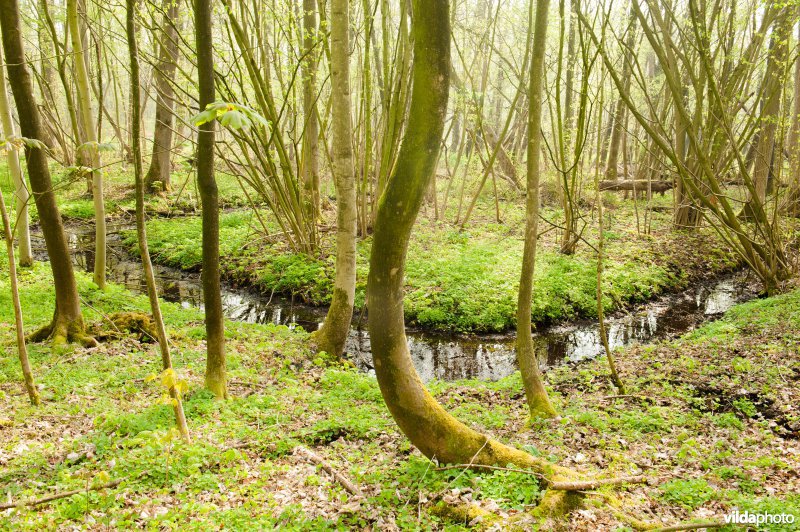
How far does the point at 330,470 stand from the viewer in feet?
13.1

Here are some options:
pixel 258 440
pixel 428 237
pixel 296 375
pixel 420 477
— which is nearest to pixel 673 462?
pixel 420 477

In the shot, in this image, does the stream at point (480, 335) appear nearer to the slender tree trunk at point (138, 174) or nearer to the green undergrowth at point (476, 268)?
the green undergrowth at point (476, 268)

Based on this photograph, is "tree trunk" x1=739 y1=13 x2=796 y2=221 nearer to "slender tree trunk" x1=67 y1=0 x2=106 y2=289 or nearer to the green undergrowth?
the green undergrowth

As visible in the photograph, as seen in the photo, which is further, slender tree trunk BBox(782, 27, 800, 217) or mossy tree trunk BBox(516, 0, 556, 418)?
slender tree trunk BBox(782, 27, 800, 217)

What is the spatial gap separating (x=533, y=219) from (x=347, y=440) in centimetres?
271

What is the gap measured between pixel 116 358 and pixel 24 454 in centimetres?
224

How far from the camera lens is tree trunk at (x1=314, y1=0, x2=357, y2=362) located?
6301mm

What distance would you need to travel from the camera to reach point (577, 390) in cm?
632

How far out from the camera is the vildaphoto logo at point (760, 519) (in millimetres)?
2887

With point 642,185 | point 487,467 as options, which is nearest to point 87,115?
point 487,467

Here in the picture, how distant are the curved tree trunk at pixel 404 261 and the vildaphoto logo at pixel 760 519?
1006 mm

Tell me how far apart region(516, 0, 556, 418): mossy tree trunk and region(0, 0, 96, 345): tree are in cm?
508

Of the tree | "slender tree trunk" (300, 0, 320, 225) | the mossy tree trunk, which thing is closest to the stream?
"slender tree trunk" (300, 0, 320, 225)

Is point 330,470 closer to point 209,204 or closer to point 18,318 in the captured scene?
point 209,204
